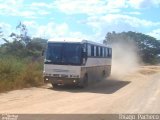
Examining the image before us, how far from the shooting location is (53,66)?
2481 cm

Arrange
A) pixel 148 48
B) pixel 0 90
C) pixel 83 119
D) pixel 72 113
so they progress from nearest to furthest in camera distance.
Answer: pixel 83 119 → pixel 72 113 → pixel 0 90 → pixel 148 48

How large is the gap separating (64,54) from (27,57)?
26324 mm

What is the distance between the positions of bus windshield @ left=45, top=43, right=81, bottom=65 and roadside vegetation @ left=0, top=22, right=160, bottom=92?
1.38m

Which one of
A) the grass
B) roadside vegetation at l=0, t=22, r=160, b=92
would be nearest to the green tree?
roadside vegetation at l=0, t=22, r=160, b=92

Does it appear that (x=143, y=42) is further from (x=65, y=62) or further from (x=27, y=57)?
(x=65, y=62)

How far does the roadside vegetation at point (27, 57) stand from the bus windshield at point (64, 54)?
4.54 feet

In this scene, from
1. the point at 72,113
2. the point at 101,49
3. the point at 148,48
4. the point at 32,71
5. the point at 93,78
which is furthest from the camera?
the point at 148,48

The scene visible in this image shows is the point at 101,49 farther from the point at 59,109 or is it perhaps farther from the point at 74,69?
the point at 59,109

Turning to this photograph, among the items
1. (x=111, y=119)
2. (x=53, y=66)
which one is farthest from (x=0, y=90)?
(x=111, y=119)

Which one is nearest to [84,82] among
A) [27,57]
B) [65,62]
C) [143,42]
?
[65,62]

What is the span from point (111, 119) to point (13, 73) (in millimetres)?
13993

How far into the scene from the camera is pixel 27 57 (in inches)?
1998

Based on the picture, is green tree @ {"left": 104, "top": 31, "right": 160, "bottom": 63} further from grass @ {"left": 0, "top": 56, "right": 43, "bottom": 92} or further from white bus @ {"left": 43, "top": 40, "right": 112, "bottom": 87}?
white bus @ {"left": 43, "top": 40, "right": 112, "bottom": 87}

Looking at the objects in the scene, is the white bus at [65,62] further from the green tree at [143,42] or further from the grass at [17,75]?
the green tree at [143,42]
